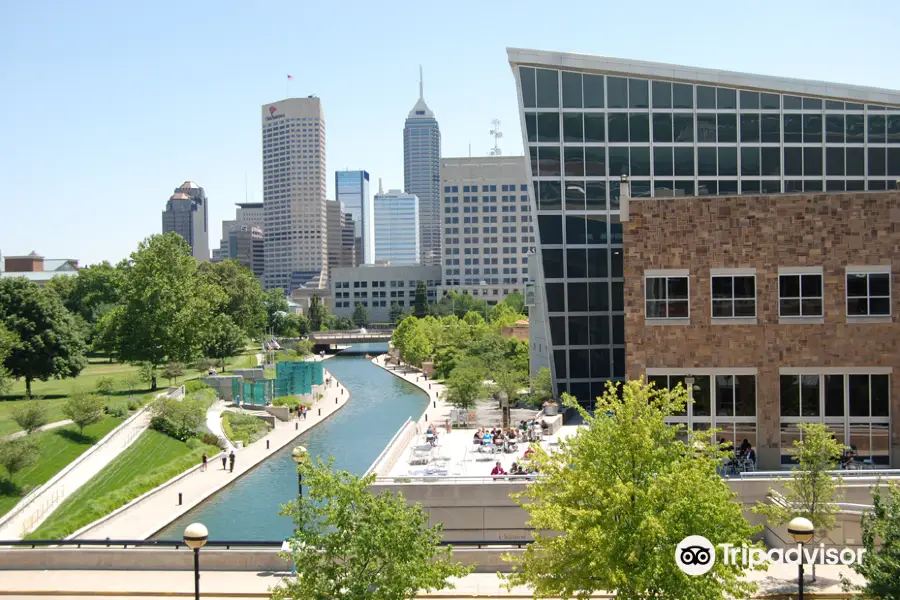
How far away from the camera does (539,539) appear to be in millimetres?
17031

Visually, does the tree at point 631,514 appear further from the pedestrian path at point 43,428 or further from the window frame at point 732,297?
the pedestrian path at point 43,428

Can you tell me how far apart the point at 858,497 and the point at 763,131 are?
85.7 feet

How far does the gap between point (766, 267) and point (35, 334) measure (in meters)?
46.0

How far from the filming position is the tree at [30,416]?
40375 millimetres

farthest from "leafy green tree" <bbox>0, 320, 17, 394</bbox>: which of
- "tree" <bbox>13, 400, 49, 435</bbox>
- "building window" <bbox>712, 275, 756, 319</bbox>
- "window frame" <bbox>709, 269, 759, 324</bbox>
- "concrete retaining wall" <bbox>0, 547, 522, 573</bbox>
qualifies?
"building window" <bbox>712, 275, 756, 319</bbox>

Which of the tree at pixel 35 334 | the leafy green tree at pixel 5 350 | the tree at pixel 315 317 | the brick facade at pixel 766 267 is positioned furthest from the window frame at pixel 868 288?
the tree at pixel 315 317

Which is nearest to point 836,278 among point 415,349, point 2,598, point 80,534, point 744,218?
point 744,218

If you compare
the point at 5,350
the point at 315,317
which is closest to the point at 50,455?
the point at 5,350

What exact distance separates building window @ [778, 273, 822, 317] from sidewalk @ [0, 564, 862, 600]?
11.1 meters

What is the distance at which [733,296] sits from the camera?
31656 mm

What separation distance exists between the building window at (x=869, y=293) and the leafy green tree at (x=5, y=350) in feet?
143

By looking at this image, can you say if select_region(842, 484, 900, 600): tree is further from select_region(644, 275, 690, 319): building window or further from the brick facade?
select_region(644, 275, 690, 319): building window

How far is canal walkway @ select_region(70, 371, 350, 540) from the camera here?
3556 centimetres

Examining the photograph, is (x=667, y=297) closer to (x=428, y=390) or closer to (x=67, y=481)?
(x=67, y=481)
